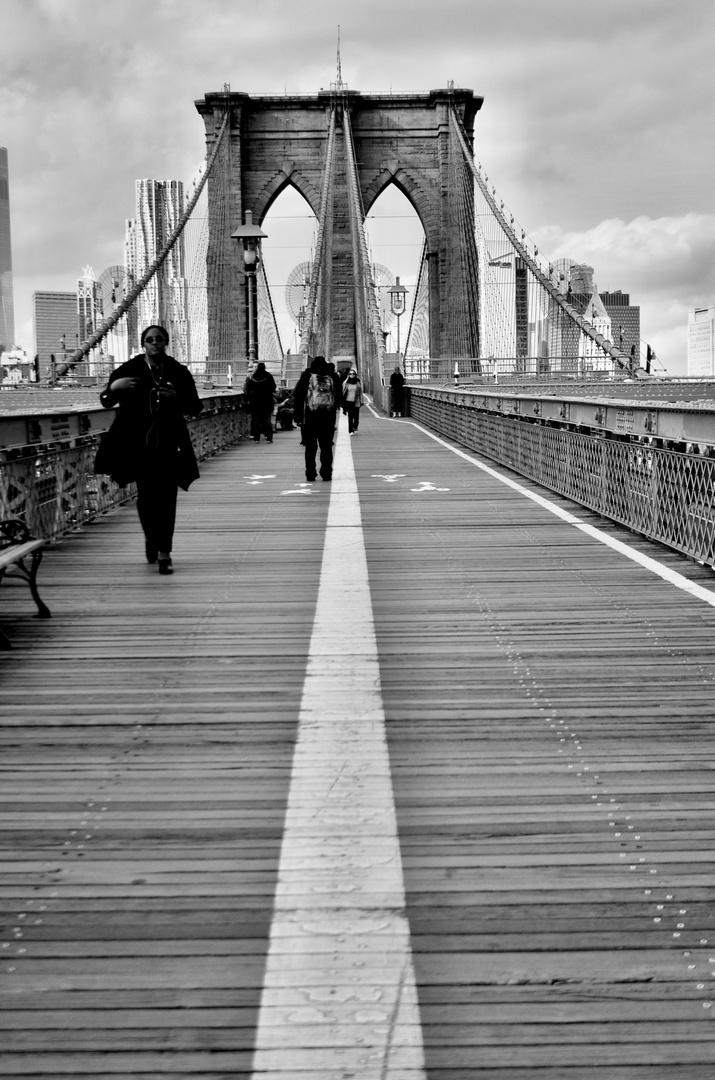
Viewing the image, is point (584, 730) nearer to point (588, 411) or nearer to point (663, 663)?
point (663, 663)

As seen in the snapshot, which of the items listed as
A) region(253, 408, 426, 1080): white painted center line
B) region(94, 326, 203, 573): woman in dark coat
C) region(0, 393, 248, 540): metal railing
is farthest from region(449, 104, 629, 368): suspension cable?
region(253, 408, 426, 1080): white painted center line

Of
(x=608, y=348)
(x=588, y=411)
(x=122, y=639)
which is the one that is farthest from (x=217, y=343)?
(x=122, y=639)

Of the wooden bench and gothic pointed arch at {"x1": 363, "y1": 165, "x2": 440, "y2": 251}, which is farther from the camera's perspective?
gothic pointed arch at {"x1": 363, "y1": 165, "x2": 440, "y2": 251}

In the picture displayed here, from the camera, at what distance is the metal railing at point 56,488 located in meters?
10.9

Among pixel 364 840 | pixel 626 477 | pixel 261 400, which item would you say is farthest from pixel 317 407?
pixel 364 840

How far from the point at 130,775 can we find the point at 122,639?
2.63 m

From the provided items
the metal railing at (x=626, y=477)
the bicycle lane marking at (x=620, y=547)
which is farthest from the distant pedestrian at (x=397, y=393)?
the bicycle lane marking at (x=620, y=547)

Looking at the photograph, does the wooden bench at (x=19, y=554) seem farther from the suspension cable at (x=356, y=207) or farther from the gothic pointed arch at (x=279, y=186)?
the gothic pointed arch at (x=279, y=186)

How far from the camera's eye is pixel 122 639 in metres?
7.39

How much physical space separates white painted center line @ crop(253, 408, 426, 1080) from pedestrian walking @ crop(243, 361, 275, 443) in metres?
23.2

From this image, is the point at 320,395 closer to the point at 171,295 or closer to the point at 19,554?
the point at 19,554

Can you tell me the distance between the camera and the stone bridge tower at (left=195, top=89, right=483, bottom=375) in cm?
9088

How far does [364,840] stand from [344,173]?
9051 centimetres

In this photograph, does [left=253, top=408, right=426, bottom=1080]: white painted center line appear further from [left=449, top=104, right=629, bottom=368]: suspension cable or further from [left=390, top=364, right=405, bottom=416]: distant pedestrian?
[left=449, top=104, right=629, bottom=368]: suspension cable
